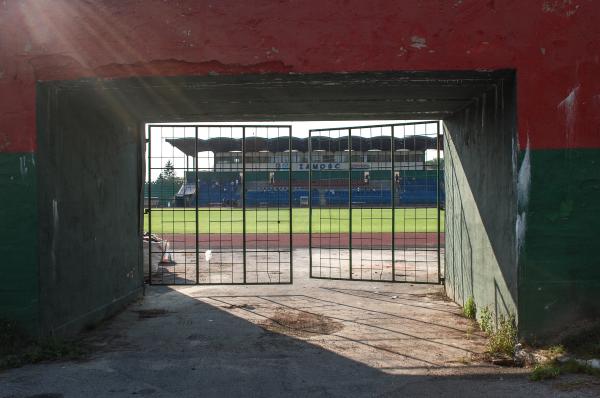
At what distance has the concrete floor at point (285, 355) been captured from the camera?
16.4ft

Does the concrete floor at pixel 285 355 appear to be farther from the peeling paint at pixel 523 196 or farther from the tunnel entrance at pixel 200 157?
the peeling paint at pixel 523 196

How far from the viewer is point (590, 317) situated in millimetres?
5621

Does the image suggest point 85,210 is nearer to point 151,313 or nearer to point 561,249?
point 151,313

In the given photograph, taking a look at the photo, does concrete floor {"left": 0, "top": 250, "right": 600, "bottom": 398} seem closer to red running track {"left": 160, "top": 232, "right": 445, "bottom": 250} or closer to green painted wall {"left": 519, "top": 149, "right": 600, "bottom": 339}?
green painted wall {"left": 519, "top": 149, "right": 600, "bottom": 339}

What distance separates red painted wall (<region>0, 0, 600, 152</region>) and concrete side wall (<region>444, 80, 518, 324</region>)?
21.6 inches

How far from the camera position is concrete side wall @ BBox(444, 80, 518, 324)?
19.8 ft

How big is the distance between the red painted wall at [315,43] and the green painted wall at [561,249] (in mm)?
415

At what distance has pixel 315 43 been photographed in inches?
227

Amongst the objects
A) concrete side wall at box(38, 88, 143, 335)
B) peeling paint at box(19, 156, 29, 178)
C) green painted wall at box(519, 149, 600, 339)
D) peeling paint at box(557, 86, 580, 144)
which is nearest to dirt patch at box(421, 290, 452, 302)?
green painted wall at box(519, 149, 600, 339)

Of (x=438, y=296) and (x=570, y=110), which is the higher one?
(x=570, y=110)

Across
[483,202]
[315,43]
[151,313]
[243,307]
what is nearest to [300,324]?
[243,307]

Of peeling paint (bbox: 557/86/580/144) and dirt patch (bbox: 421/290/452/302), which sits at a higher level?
peeling paint (bbox: 557/86/580/144)

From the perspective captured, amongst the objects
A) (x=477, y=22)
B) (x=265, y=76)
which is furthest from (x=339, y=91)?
(x=477, y=22)

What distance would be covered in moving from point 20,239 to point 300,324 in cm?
422
